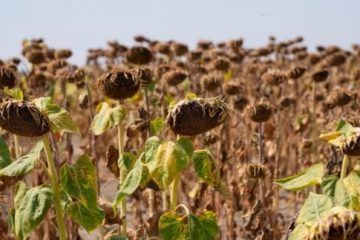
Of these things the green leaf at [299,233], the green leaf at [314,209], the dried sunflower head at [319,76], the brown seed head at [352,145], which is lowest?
the dried sunflower head at [319,76]

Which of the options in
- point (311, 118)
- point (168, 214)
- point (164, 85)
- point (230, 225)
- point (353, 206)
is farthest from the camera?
point (311, 118)

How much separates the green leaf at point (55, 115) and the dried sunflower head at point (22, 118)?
0.24ft

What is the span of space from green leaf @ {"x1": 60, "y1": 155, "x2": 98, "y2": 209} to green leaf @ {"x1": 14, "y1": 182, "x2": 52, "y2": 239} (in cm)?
7

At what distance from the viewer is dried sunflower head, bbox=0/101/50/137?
188 cm

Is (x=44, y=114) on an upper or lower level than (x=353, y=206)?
upper

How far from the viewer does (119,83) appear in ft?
8.49

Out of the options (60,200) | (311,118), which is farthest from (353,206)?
(311,118)

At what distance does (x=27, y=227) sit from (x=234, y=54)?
201 inches

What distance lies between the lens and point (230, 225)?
13.1ft

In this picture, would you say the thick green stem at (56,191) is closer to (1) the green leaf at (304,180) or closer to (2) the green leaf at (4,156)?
(2) the green leaf at (4,156)

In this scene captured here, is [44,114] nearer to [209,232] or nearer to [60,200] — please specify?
[60,200]

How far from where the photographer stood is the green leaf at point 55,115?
2.00 meters

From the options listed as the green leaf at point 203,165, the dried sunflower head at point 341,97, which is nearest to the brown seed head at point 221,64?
the dried sunflower head at point 341,97

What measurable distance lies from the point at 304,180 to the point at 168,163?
0.36m
